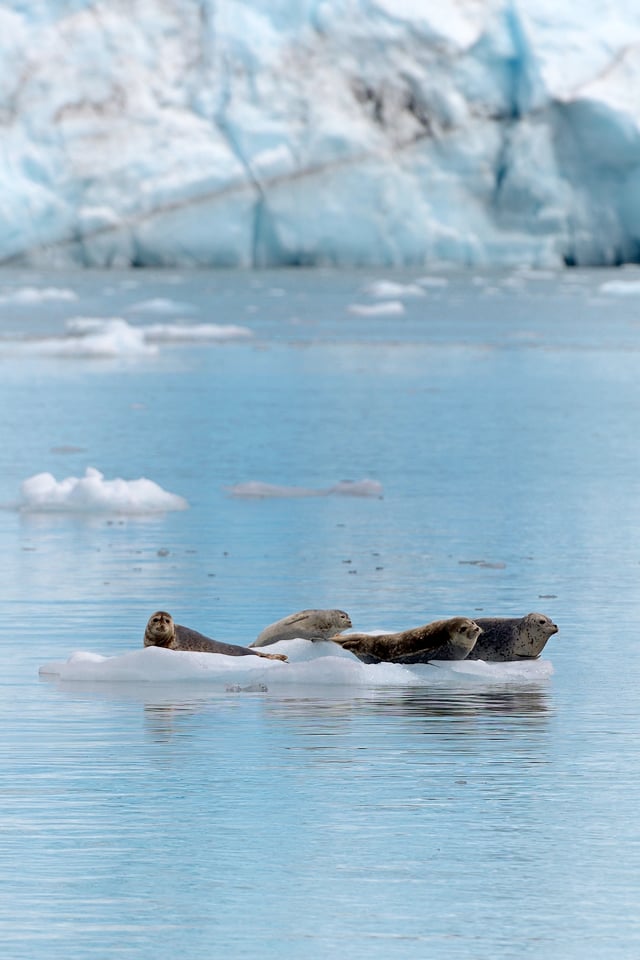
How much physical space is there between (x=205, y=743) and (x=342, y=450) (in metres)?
7.79

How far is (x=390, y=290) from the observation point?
34.1m

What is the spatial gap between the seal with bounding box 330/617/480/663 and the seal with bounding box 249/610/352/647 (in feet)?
0.48

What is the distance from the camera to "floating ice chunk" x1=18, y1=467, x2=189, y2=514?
9766 millimetres

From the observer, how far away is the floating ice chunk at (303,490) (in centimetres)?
1026

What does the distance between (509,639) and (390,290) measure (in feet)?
93.1

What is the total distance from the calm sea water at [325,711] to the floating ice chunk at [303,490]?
12 cm

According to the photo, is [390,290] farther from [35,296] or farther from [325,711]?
[325,711]

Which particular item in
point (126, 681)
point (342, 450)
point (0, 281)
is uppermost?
point (126, 681)

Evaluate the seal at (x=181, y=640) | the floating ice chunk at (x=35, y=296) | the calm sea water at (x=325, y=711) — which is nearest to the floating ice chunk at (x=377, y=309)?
the floating ice chunk at (x=35, y=296)

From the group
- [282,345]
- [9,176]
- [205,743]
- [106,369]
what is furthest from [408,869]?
[9,176]

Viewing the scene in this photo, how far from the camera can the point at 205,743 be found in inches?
191

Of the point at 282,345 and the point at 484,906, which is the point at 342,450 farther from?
the point at 282,345

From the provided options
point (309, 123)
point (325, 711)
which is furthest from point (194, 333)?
point (325, 711)

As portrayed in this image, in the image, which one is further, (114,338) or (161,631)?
(114,338)
